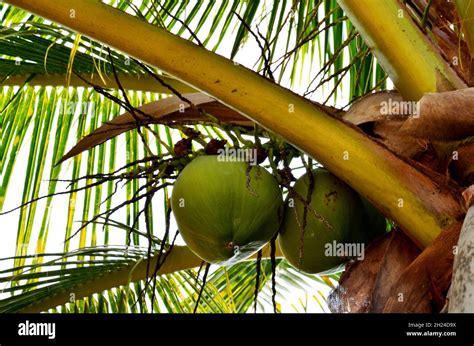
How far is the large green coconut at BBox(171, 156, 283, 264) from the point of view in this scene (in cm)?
140

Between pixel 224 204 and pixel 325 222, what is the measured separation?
0.18m

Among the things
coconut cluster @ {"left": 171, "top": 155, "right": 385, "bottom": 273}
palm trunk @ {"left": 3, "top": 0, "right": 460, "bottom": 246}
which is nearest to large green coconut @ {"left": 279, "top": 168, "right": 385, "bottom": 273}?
coconut cluster @ {"left": 171, "top": 155, "right": 385, "bottom": 273}

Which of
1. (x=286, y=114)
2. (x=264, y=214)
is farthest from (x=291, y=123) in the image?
(x=264, y=214)

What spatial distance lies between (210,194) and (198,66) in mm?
214

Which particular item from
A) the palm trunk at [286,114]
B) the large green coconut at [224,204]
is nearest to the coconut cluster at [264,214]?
the large green coconut at [224,204]

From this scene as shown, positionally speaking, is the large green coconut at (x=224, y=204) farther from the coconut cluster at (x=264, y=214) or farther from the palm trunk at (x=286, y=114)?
the palm trunk at (x=286, y=114)

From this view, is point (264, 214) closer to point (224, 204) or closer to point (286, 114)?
A: point (224, 204)

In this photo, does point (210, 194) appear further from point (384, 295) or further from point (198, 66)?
point (384, 295)

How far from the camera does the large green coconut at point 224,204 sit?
1397 millimetres

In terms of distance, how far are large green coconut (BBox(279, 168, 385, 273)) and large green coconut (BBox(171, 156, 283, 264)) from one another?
5 cm

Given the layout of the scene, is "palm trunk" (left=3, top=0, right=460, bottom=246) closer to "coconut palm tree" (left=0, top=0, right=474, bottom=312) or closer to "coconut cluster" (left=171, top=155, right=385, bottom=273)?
"coconut palm tree" (left=0, top=0, right=474, bottom=312)

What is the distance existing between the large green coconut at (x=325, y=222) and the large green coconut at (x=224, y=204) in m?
0.05

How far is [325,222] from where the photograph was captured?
1427 mm
